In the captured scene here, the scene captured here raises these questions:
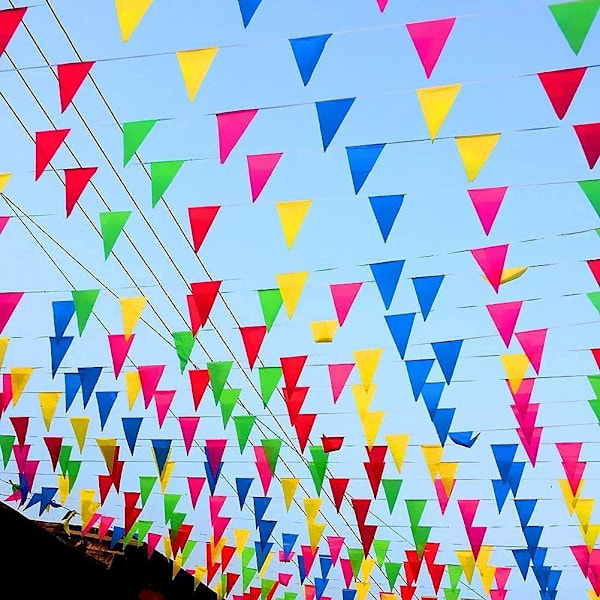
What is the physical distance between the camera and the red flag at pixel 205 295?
4031mm

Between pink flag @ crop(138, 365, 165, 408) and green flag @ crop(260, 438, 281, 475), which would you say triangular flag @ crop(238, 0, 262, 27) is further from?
green flag @ crop(260, 438, 281, 475)

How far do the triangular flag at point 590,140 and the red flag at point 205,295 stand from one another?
1.95m

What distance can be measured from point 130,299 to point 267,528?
9.30ft

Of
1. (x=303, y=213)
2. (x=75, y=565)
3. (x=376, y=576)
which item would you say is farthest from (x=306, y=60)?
(x=376, y=576)

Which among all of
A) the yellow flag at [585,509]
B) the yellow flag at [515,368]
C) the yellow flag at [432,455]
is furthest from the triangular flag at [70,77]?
the yellow flag at [585,509]

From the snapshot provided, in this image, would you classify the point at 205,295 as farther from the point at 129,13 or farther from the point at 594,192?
the point at 594,192

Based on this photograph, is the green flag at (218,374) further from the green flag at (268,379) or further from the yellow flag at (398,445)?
the yellow flag at (398,445)

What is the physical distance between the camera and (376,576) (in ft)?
30.2

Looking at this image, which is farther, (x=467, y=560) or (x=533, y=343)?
(x=467, y=560)

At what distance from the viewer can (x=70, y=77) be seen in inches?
123

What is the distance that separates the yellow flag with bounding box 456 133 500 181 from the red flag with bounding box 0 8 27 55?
185 cm

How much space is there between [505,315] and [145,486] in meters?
3.38

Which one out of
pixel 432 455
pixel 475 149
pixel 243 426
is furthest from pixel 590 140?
pixel 243 426

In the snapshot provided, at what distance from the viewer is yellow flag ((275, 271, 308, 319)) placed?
394 centimetres
